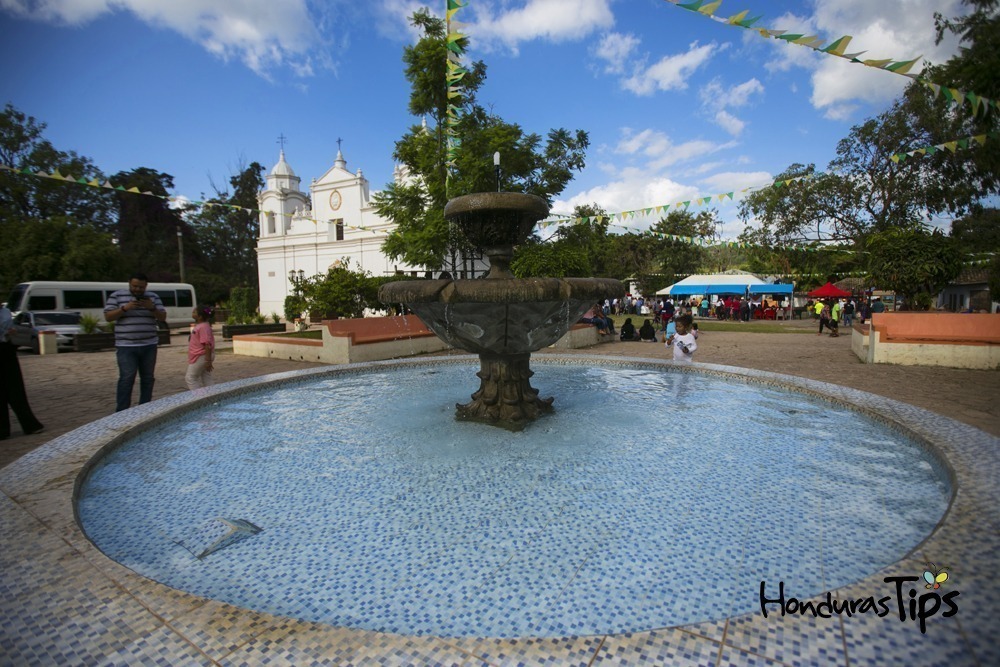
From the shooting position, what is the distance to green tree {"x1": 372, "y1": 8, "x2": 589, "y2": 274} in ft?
52.0

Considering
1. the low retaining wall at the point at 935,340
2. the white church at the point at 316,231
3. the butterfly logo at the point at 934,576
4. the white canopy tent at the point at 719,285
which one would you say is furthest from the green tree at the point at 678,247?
the butterfly logo at the point at 934,576

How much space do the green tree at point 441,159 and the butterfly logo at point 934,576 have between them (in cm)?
1453

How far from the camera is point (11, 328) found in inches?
214

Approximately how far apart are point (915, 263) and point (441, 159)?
45.5 feet

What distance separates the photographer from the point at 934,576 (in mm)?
2014

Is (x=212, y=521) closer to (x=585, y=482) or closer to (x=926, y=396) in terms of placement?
(x=585, y=482)

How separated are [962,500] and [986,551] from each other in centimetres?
68

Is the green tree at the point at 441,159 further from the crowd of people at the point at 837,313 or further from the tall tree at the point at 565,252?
the crowd of people at the point at 837,313

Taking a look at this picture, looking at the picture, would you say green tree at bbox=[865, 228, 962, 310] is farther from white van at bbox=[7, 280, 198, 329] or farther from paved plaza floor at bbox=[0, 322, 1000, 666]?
white van at bbox=[7, 280, 198, 329]

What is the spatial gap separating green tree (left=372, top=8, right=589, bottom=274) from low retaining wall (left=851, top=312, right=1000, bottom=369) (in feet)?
36.0

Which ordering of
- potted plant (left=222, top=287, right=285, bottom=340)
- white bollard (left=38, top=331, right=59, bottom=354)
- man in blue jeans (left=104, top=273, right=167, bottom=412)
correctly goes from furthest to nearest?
potted plant (left=222, top=287, right=285, bottom=340), white bollard (left=38, top=331, right=59, bottom=354), man in blue jeans (left=104, top=273, right=167, bottom=412)

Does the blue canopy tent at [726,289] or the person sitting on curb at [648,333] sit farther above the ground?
the blue canopy tent at [726,289]

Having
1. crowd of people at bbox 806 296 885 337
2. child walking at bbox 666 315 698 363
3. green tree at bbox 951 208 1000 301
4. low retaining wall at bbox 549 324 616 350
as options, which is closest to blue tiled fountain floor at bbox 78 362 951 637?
child walking at bbox 666 315 698 363

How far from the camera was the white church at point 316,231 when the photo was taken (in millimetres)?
32000
